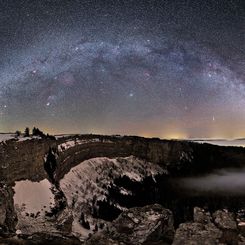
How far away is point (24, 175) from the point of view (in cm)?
3588

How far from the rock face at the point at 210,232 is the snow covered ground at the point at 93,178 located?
17.0 metres

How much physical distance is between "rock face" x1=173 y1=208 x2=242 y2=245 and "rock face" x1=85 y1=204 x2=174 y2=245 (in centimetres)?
67

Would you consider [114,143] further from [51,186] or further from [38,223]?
[38,223]

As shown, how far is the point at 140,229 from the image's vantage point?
15.9 metres

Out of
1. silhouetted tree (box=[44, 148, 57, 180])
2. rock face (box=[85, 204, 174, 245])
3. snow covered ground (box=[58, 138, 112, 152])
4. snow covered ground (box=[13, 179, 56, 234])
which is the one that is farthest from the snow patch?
snow covered ground (box=[58, 138, 112, 152])

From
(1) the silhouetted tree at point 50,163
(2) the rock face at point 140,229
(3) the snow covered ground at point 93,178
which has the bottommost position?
(3) the snow covered ground at point 93,178

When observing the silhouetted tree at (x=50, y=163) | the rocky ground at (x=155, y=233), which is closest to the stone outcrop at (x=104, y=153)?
the silhouetted tree at (x=50, y=163)

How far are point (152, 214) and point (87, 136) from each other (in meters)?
50.4

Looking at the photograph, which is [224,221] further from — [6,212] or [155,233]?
[6,212]

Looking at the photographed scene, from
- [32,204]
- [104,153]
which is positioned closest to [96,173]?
[104,153]

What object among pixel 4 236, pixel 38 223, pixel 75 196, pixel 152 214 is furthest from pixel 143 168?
pixel 4 236

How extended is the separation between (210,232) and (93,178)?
42.9m

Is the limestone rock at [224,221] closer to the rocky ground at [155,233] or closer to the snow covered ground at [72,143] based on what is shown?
the rocky ground at [155,233]

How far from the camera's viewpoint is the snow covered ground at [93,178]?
40.6 metres
